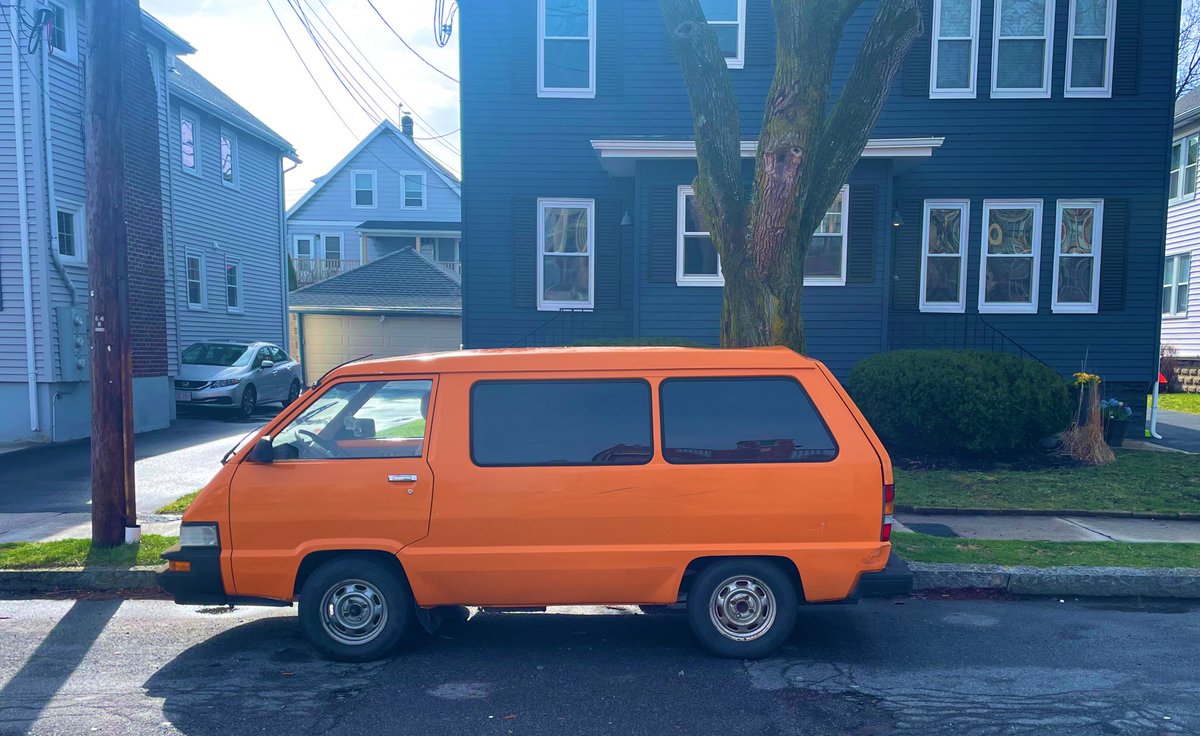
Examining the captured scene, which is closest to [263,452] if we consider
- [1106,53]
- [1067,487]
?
[1067,487]

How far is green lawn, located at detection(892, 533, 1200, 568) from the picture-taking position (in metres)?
6.86

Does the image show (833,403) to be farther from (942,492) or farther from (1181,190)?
(1181,190)

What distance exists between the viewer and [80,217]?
1484cm

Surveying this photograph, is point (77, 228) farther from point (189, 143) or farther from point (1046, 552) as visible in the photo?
point (1046, 552)

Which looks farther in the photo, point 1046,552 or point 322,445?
point 1046,552

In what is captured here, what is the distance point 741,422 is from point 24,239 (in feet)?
43.9

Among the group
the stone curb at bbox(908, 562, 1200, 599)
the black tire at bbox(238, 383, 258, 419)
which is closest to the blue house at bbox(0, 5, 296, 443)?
the black tire at bbox(238, 383, 258, 419)

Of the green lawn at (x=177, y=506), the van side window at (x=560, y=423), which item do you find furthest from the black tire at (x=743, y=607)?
the green lawn at (x=177, y=506)

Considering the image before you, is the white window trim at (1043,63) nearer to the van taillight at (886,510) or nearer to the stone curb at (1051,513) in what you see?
the stone curb at (1051,513)

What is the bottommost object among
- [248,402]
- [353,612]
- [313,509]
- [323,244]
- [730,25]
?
[248,402]

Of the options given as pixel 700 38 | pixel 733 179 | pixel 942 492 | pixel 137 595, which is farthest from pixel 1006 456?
pixel 137 595

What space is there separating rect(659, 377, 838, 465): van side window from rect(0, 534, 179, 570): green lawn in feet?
15.6

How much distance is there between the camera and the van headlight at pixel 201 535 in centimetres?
496

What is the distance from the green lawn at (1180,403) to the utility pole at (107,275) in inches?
828
